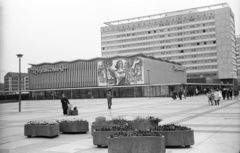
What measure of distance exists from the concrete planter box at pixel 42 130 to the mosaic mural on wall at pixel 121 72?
64.1 meters

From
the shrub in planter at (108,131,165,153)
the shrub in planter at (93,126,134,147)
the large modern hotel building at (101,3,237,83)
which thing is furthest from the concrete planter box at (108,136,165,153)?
the large modern hotel building at (101,3,237,83)

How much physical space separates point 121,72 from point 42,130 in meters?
66.6

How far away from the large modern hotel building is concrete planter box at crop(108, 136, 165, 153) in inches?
4269

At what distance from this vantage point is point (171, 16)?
4889 inches

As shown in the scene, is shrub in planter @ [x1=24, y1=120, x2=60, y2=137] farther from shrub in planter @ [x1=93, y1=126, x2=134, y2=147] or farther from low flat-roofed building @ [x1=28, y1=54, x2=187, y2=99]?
low flat-roofed building @ [x1=28, y1=54, x2=187, y2=99]

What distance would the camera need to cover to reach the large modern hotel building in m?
117

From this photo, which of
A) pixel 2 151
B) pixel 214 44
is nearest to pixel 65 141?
pixel 2 151

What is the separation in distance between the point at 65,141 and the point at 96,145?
5.17ft

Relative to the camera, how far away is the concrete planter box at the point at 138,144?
727cm

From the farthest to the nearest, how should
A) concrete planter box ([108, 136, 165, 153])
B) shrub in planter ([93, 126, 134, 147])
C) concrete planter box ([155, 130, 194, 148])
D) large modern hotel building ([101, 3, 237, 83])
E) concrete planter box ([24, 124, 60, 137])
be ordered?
1. large modern hotel building ([101, 3, 237, 83])
2. concrete planter box ([24, 124, 60, 137])
3. shrub in planter ([93, 126, 134, 147])
4. concrete planter box ([155, 130, 194, 148])
5. concrete planter box ([108, 136, 165, 153])

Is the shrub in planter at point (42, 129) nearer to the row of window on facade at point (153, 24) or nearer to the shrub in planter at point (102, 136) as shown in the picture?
the shrub in planter at point (102, 136)

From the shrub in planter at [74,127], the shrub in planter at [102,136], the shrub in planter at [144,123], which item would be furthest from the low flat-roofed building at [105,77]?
the shrub in planter at [102,136]

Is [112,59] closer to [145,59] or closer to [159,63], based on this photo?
[145,59]

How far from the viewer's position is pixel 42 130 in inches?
442
